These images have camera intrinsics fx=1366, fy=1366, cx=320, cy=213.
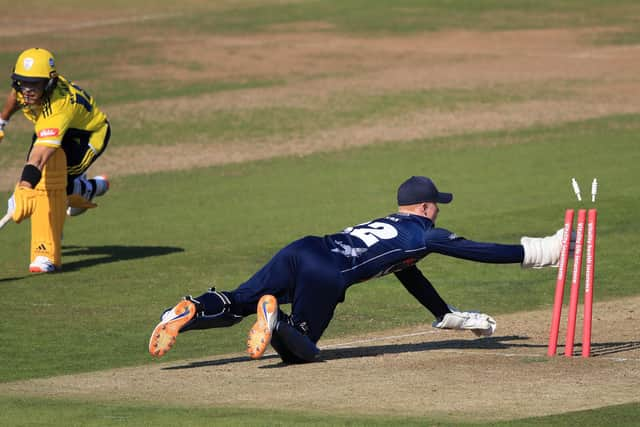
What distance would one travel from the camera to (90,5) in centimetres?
4366

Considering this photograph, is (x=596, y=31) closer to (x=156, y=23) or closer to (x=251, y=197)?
(x=156, y=23)

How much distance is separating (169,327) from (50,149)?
530cm

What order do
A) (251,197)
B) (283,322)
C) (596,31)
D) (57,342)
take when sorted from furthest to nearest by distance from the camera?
(596,31) < (251,197) < (57,342) < (283,322)

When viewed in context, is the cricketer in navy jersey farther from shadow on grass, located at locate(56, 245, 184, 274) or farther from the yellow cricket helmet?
shadow on grass, located at locate(56, 245, 184, 274)

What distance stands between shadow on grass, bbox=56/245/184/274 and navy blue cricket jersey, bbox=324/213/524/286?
20.2 feet

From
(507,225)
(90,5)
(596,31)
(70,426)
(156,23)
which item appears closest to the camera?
(70,426)

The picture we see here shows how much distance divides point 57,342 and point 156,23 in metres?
28.7

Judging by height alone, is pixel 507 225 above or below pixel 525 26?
below

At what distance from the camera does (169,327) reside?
30.9ft

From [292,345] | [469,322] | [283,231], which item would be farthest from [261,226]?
[292,345]

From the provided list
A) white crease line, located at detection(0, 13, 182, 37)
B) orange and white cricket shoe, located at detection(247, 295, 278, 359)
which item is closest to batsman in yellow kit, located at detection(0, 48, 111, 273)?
orange and white cricket shoe, located at detection(247, 295, 278, 359)

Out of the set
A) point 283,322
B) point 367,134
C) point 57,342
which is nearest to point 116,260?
point 57,342

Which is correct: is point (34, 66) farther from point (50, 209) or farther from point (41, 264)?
point (41, 264)

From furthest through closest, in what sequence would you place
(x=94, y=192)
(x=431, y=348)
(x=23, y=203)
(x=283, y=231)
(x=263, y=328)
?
(x=283, y=231) < (x=94, y=192) < (x=23, y=203) < (x=431, y=348) < (x=263, y=328)
